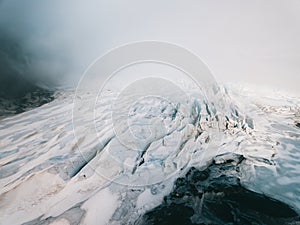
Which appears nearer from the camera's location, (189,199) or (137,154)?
(189,199)

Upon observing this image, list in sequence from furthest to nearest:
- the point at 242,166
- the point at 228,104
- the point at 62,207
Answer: the point at 228,104 → the point at 242,166 → the point at 62,207

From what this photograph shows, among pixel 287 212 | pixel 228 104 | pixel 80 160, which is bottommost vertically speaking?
pixel 287 212

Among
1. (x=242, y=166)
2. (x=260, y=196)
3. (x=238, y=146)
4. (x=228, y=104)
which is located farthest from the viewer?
(x=228, y=104)

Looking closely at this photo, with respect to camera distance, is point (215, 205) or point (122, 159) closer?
point (215, 205)

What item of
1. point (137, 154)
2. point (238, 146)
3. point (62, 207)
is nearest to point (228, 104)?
point (238, 146)

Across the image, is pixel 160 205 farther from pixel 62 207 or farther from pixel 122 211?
pixel 62 207

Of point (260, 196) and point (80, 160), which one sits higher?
point (80, 160)

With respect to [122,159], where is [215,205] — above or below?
below
